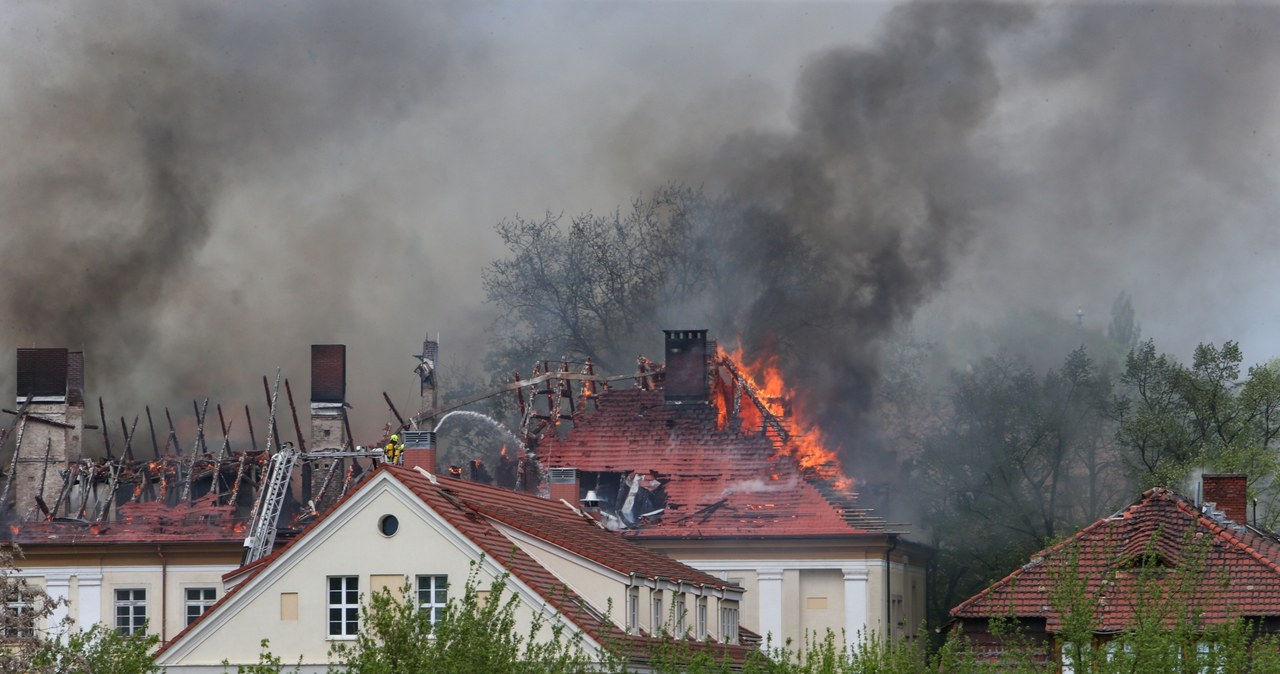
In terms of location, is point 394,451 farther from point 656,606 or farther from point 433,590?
point 656,606

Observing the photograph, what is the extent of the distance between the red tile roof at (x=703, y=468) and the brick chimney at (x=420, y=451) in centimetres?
997

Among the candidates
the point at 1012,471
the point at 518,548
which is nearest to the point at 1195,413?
the point at 1012,471

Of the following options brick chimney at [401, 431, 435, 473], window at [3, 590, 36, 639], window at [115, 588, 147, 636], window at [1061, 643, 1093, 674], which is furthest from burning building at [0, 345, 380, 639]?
window at [1061, 643, 1093, 674]

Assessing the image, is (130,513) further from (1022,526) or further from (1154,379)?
(1154,379)

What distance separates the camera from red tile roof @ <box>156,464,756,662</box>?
4447 centimetres

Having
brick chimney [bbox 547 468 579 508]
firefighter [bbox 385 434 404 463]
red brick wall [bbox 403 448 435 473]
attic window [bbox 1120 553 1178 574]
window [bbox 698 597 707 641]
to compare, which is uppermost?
firefighter [bbox 385 434 404 463]

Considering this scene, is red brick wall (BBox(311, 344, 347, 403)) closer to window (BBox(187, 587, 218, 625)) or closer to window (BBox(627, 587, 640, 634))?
window (BBox(187, 587, 218, 625))

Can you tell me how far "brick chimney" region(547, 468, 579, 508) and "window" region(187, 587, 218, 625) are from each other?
12266 millimetres

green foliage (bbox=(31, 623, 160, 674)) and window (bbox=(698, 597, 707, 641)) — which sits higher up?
Answer: window (bbox=(698, 597, 707, 641))

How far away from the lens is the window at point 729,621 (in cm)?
5238

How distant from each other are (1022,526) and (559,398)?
49.4 ft

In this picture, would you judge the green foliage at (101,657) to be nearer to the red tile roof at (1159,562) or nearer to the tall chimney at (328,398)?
the red tile roof at (1159,562)

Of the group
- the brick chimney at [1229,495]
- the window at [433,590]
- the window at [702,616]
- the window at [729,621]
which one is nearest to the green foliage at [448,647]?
the window at [433,590]

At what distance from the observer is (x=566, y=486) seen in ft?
198
